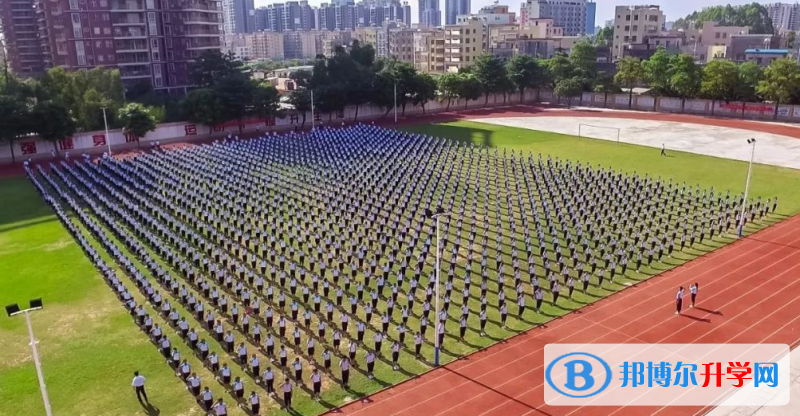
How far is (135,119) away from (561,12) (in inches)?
6485

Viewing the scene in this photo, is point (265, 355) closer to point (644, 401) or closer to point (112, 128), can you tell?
point (644, 401)

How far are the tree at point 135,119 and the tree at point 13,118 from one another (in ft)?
19.6

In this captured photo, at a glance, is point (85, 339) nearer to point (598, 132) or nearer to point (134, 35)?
point (598, 132)

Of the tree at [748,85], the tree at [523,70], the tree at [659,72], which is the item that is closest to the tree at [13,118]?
the tree at [523,70]

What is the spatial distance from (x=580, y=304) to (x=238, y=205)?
15.9 m

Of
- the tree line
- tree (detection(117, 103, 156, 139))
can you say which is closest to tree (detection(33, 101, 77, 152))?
the tree line

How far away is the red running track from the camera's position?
42.0ft

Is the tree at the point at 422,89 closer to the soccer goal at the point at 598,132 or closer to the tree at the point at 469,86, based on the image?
the tree at the point at 469,86

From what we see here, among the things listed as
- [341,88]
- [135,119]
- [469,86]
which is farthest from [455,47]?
[135,119]

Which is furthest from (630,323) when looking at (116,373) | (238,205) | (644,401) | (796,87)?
(796,87)

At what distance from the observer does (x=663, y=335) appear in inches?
617

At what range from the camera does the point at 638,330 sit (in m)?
16.0

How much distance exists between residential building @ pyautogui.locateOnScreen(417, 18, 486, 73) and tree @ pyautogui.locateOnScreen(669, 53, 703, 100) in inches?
1612

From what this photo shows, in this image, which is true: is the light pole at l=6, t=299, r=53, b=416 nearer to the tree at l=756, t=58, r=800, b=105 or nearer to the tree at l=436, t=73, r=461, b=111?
the tree at l=436, t=73, r=461, b=111
